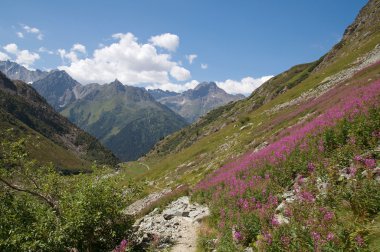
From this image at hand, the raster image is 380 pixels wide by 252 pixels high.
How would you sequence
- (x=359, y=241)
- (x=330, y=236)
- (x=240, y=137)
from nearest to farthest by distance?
1. (x=359, y=241)
2. (x=330, y=236)
3. (x=240, y=137)

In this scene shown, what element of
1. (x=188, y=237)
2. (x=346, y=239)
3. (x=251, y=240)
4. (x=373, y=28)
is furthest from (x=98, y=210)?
(x=373, y=28)

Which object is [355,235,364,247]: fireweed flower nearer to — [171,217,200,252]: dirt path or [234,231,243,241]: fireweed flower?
[234,231,243,241]: fireweed flower

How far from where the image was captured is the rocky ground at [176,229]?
17.7 metres

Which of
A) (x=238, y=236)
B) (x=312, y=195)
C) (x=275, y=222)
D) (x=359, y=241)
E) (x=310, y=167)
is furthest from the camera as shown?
(x=310, y=167)

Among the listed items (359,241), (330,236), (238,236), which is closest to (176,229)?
(238,236)

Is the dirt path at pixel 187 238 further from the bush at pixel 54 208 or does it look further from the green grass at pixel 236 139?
the green grass at pixel 236 139

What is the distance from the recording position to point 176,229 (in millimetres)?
20219

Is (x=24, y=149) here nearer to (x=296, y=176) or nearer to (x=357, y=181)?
(x=296, y=176)

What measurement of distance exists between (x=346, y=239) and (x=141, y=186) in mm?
→ 12823

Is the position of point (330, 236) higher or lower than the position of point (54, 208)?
lower

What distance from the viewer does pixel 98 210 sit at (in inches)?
643

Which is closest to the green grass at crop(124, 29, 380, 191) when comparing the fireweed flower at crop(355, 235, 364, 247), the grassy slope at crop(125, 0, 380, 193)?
the grassy slope at crop(125, 0, 380, 193)

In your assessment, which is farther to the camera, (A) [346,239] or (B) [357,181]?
(B) [357,181]

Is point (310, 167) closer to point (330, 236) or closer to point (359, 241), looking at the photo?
point (330, 236)
